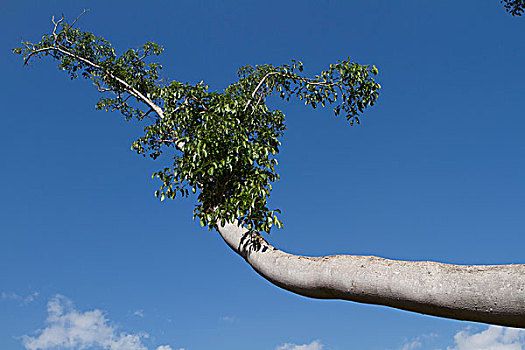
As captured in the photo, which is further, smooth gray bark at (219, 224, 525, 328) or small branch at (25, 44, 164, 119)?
small branch at (25, 44, 164, 119)

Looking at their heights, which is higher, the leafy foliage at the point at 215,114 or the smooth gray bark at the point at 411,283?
the leafy foliage at the point at 215,114

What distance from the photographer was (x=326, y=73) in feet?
21.4

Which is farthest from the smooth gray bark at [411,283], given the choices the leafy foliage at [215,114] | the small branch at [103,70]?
the small branch at [103,70]

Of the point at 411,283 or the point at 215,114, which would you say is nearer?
the point at 411,283

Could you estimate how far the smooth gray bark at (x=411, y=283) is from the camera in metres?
2.62

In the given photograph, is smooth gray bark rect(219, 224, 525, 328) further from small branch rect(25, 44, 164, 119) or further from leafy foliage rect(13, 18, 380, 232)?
small branch rect(25, 44, 164, 119)

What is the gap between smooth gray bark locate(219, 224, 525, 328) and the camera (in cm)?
262

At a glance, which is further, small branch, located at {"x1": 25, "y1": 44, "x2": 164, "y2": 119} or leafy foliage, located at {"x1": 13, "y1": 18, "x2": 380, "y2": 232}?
small branch, located at {"x1": 25, "y1": 44, "x2": 164, "y2": 119}

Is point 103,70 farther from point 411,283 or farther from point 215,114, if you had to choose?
point 411,283

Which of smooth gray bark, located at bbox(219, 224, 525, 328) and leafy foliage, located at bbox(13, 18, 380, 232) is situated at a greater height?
leafy foliage, located at bbox(13, 18, 380, 232)

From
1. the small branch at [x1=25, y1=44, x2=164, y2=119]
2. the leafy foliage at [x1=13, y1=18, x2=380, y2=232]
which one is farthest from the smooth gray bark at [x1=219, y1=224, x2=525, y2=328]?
the small branch at [x1=25, y1=44, x2=164, y2=119]

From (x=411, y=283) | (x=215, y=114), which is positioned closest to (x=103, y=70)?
(x=215, y=114)

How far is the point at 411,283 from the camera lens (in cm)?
307

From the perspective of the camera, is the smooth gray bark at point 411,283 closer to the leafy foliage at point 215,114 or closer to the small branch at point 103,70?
the leafy foliage at point 215,114
